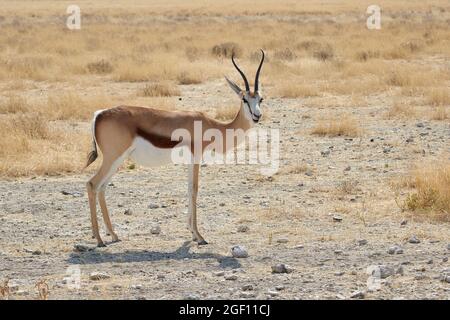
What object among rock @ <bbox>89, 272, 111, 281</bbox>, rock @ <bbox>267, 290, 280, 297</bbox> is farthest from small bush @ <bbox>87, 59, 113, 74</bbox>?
rock @ <bbox>267, 290, 280, 297</bbox>

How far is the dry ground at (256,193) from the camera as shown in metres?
7.20

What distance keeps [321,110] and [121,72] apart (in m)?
7.60

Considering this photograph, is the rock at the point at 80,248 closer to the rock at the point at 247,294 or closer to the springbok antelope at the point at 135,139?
the springbok antelope at the point at 135,139

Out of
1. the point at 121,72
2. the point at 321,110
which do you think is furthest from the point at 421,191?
the point at 121,72

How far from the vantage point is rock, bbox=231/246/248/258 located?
777 centimetres

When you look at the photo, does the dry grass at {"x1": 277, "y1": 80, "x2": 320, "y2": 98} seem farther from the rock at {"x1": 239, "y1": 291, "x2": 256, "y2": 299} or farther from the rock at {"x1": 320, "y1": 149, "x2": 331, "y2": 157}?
the rock at {"x1": 239, "y1": 291, "x2": 256, "y2": 299}

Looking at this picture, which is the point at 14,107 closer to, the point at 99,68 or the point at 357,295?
the point at 99,68

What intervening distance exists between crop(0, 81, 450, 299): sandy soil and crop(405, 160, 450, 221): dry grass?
0.17 metres

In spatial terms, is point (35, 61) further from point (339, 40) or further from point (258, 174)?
point (258, 174)

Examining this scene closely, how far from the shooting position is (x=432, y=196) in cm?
938

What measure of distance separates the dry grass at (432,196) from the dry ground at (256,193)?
17 mm

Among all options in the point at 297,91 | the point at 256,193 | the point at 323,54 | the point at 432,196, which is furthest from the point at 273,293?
the point at 323,54

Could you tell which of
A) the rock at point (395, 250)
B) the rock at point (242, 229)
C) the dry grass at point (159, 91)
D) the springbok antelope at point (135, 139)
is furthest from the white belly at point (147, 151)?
the dry grass at point (159, 91)
